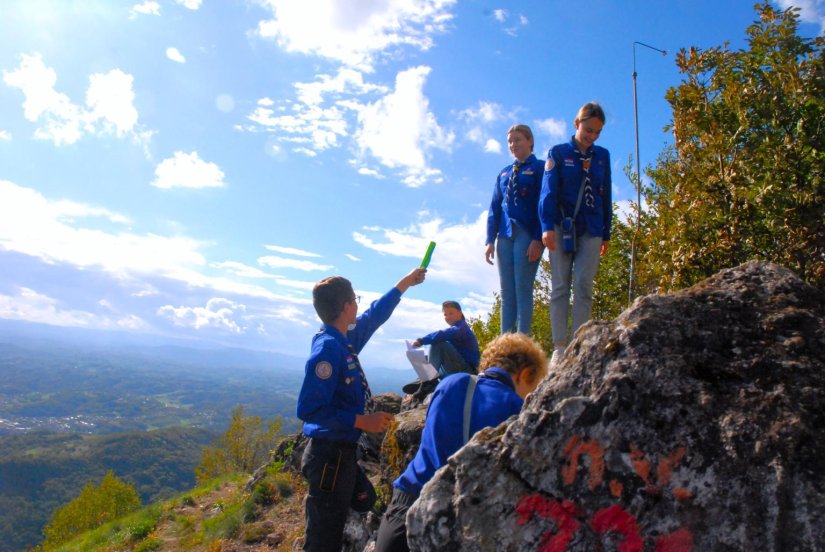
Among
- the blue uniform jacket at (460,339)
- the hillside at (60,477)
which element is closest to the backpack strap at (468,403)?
the blue uniform jacket at (460,339)

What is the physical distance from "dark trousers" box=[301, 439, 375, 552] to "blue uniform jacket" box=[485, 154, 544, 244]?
4086 millimetres

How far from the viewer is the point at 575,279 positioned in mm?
6691

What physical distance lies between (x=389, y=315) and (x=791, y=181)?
409 centimetres

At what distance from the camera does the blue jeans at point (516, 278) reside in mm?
7402

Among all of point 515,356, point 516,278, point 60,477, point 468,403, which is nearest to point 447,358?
point 516,278

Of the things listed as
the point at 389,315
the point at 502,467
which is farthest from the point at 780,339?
the point at 389,315

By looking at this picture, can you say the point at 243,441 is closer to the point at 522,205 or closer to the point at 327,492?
the point at 522,205

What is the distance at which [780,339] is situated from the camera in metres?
2.52

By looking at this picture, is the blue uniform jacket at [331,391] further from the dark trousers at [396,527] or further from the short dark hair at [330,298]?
the dark trousers at [396,527]

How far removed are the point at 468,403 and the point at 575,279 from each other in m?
3.78

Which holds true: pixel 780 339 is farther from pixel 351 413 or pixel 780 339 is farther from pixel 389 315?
pixel 389 315

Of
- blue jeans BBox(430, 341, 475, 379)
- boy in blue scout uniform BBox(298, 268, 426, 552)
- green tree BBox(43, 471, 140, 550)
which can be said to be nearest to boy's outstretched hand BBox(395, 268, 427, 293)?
boy in blue scout uniform BBox(298, 268, 426, 552)

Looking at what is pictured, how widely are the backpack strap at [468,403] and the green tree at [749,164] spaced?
2.79 metres

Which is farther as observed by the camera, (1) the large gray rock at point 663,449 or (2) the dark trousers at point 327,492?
(2) the dark trousers at point 327,492
